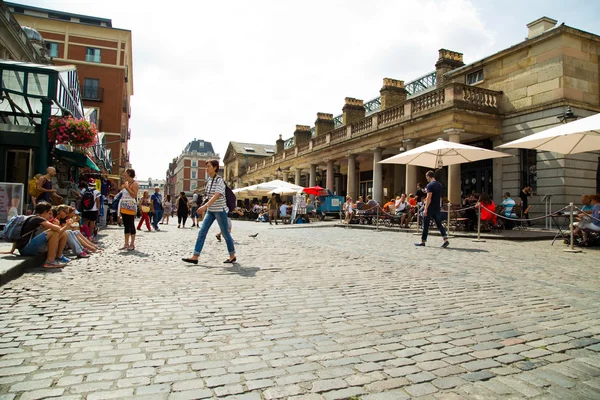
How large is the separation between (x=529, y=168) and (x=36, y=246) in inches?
677

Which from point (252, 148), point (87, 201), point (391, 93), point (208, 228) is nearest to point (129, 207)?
point (87, 201)

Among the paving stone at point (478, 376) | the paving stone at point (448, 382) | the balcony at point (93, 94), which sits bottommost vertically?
the paving stone at point (448, 382)

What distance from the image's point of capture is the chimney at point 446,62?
68.1ft

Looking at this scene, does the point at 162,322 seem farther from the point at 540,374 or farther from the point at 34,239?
the point at 34,239

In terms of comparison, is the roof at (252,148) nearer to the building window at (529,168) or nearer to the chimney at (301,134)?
the chimney at (301,134)

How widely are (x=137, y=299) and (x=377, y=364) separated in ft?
9.07

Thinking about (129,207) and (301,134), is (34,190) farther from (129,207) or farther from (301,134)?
(301,134)

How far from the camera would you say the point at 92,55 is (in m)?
38.2

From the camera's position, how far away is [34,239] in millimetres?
5961

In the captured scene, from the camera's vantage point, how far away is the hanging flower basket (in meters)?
10.3

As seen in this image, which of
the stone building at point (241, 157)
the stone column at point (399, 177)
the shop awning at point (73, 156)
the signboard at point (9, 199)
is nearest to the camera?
the signboard at point (9, 199)

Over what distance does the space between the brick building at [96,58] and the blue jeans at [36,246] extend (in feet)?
110

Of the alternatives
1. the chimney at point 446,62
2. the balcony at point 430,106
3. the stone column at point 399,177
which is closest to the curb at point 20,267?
the balcony at point 430,106

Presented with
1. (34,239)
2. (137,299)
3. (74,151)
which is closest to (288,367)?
(137,299)
